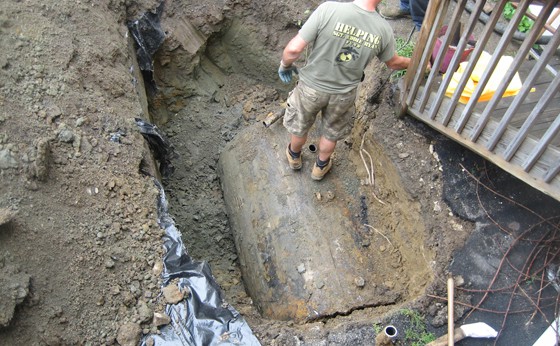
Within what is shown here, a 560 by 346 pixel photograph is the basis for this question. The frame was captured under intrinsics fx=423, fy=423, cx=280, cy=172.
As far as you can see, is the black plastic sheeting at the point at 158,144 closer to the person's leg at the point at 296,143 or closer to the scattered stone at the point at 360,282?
the person's leg at the point at 296,143

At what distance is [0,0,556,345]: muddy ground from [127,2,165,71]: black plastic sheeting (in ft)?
0.17

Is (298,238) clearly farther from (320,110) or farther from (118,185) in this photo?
(118,185)

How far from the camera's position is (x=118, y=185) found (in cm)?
330

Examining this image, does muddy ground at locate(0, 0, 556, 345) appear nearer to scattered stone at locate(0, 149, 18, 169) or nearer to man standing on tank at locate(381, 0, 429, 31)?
scattered stone at locate(0, 149, 18, 169)

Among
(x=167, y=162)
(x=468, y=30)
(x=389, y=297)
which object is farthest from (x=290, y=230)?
(x=468, y=30)

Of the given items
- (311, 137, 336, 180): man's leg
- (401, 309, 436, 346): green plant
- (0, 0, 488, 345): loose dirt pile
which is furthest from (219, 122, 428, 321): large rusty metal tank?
(401, 309, 436, 346): green plant

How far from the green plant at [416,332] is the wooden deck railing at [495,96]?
47.6 inches

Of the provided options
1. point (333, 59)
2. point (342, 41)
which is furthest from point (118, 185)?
point (342, 41)

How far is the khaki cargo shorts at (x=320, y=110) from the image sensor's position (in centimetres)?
347

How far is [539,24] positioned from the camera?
239 centimetres

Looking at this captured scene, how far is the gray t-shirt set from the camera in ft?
9.68

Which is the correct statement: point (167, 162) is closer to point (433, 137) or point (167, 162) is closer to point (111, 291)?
point (111, 291)

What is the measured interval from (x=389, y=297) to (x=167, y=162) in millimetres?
2468

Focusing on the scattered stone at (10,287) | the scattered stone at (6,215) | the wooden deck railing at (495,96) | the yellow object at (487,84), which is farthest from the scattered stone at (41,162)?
the yellow object at (487,84)
